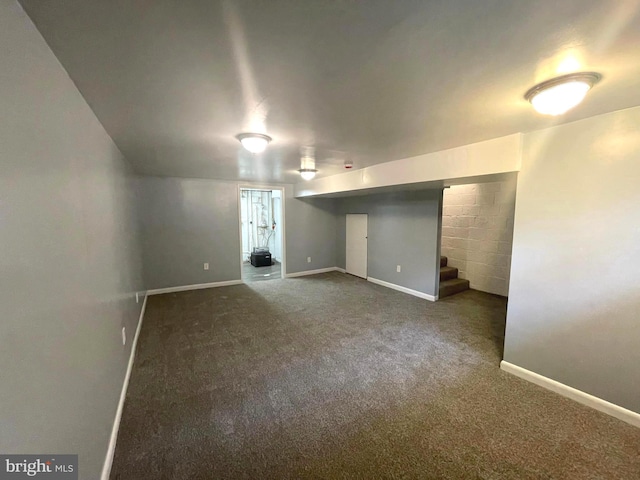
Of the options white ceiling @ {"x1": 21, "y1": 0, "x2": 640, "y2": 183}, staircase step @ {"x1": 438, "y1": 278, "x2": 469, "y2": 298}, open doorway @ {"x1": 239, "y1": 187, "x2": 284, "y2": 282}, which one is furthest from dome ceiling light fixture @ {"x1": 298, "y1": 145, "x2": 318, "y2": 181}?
open doorway @ {"x1": 239, "y1": 187, "x2": 284, "y2": 282}

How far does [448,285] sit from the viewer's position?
4742 millimetres

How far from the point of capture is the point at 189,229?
5.02 metres

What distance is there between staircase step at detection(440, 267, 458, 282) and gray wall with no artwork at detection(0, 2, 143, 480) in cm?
509

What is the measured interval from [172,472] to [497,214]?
552cm

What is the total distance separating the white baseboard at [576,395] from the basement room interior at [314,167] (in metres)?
0.01

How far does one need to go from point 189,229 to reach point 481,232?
5640mm

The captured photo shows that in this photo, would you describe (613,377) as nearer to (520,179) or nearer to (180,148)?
(520,179)

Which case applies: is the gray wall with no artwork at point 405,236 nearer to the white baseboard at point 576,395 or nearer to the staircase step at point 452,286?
the staircase step at point 452,286

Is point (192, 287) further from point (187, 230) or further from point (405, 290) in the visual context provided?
point (405, 290)

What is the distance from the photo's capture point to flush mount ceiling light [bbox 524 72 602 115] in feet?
4.39

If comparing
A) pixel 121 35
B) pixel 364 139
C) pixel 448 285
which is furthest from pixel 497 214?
pixel 121 35

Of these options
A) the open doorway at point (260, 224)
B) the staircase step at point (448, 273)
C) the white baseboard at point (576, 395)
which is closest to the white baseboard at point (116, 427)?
the white baseboard at point (576, 395)

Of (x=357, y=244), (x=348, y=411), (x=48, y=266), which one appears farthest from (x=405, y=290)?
(x=48, y=266)

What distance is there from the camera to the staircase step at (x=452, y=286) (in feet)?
15.2
